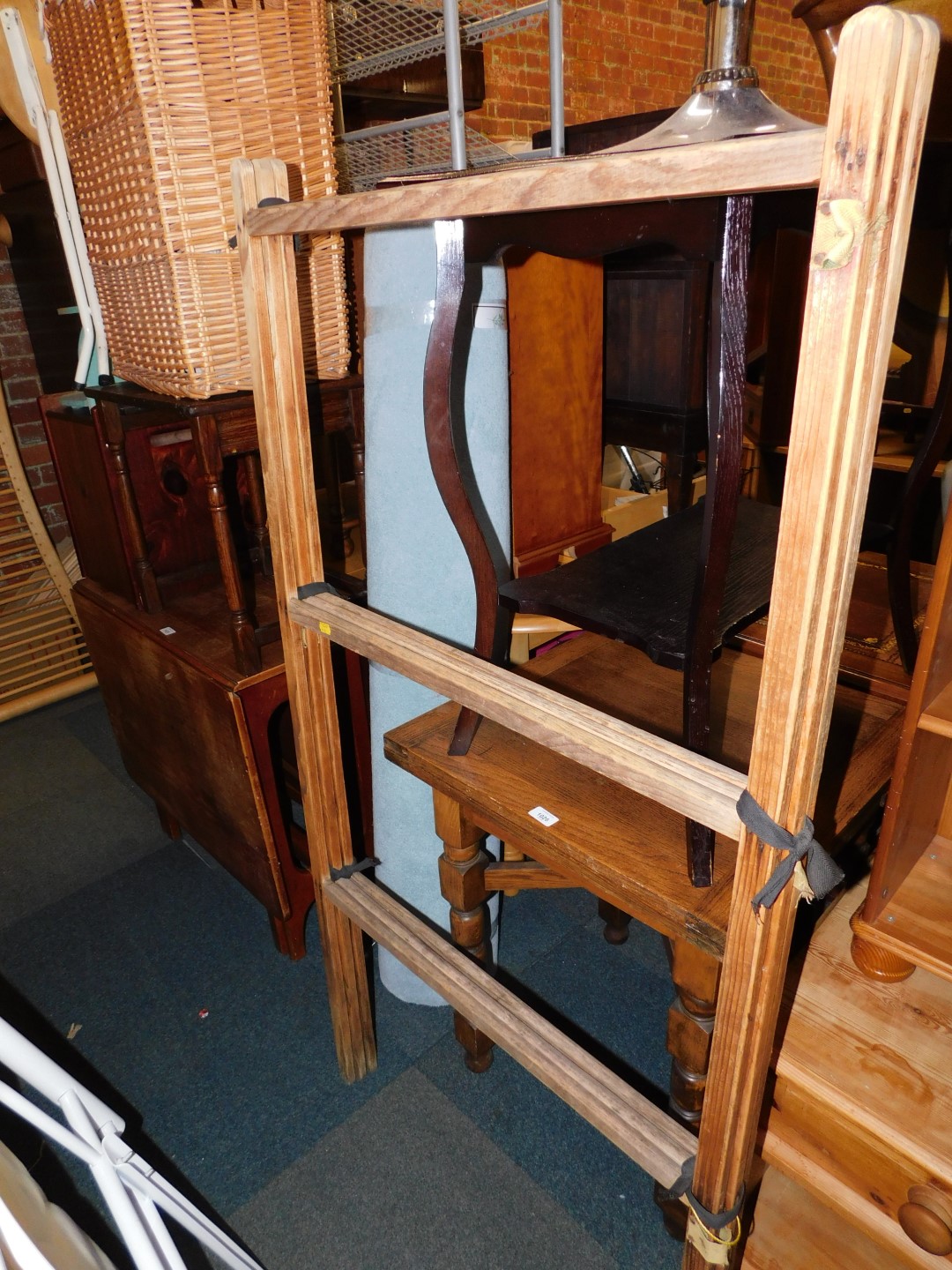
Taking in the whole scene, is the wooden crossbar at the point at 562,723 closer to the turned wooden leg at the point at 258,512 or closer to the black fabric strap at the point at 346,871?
the black fabric strap at the point at 346,871

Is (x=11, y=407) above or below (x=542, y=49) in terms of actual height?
below

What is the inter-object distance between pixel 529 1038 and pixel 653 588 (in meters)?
0.64

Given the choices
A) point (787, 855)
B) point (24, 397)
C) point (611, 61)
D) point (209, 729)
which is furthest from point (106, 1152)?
point (611, 61)

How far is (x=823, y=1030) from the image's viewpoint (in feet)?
3.35

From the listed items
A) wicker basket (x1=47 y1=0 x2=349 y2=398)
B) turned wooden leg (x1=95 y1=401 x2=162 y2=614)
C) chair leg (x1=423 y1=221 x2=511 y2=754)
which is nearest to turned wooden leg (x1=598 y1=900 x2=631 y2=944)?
chair leg (x1=423 y1=221 x2=511 y2=754)

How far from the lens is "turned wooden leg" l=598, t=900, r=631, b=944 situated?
6.41 ft

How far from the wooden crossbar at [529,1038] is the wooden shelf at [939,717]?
536 mm

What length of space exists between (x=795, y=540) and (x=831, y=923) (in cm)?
76

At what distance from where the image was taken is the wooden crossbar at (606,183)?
1.81 ft

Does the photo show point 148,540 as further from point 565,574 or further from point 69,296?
point 69,296

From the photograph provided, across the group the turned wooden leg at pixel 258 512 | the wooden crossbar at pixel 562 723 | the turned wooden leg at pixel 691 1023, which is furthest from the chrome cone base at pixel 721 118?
the turned wooden leg at pixel 258 512

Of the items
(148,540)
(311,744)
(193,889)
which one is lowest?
(193,889)

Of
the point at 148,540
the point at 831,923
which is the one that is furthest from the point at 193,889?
the point at 831,923

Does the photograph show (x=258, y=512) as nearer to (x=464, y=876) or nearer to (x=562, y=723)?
(x=464, y=876)
